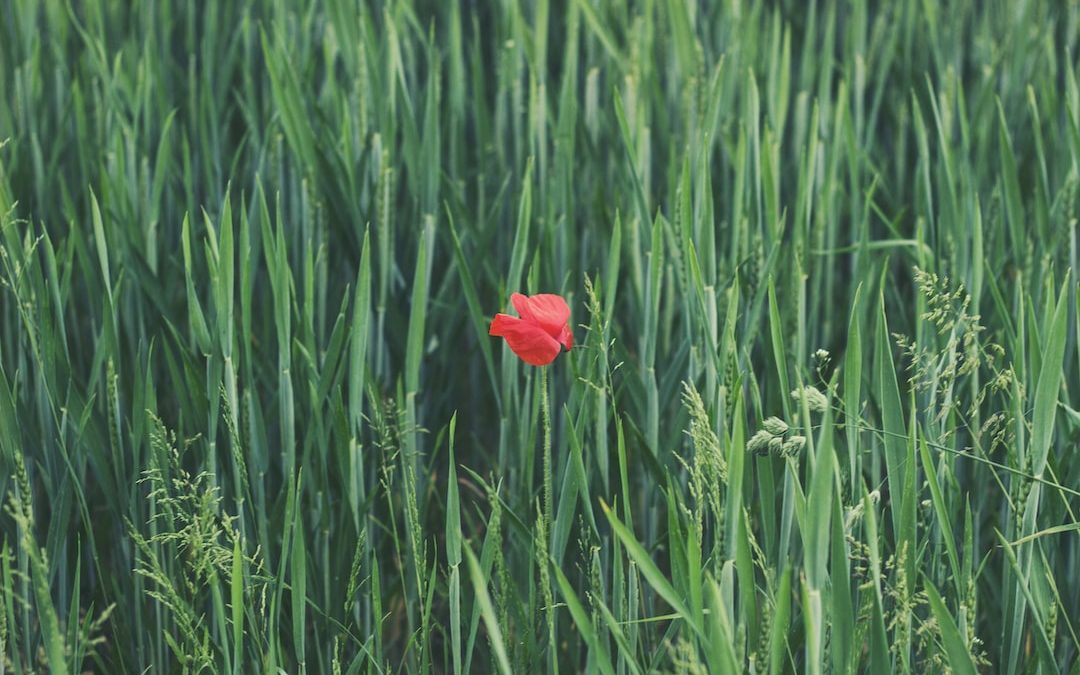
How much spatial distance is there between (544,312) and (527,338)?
1.1 inches

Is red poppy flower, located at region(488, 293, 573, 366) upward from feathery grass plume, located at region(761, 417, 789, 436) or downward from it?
upward

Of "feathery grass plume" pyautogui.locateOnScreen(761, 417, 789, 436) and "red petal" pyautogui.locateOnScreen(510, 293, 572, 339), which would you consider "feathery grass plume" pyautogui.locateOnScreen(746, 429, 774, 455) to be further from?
"red petal" pyautogui.locateOnScreen(510, 293, 572, 339)

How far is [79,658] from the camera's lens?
3.40 ft

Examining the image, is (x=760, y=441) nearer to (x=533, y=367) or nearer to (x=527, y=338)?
(x=527, y=338)

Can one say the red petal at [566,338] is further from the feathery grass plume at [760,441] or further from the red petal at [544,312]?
the feathery grass plume at [760,441]

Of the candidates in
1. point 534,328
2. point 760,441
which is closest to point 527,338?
point 534,328

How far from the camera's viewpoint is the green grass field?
3.21 ft

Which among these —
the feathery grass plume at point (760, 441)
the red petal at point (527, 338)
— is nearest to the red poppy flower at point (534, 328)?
the red petal at point (527, 338)

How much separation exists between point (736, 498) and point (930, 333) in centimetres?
43

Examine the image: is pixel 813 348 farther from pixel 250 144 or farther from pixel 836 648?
pixel 250 144

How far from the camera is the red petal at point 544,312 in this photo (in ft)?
3.34

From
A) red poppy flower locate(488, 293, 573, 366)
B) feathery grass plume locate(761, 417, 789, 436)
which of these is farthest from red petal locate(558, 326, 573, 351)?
feathery grass plume locate(761, 417, 789, 436)

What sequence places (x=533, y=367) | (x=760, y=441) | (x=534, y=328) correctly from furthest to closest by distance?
(x=533, y=367), (x=534, y=328), (x=760, y=441)

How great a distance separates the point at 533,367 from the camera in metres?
1.32
